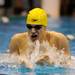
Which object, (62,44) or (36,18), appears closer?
(36,18)

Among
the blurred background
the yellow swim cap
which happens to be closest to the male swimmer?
the yellow swim cap

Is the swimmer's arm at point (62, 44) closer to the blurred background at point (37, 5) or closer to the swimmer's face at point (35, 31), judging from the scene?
the swimmer's face at point (35, 31)

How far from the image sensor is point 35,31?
646 cm

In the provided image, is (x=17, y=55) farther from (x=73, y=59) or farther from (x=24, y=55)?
(x=73, y=59)

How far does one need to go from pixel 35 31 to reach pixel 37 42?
25 cm

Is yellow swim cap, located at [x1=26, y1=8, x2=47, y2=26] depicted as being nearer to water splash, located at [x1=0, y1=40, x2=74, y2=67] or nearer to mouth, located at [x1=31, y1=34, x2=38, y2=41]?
mouth, located at [x1=31, y1=34, x2=38, y2=41]

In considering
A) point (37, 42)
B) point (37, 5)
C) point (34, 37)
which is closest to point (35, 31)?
point (34, 37)

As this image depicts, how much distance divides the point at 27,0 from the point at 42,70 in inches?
614

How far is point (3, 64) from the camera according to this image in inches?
275

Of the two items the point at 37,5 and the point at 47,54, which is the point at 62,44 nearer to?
the point at 47,54

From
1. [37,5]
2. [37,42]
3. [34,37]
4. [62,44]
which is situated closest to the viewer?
[34,37]

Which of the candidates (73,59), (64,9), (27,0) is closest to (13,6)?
(27,0)

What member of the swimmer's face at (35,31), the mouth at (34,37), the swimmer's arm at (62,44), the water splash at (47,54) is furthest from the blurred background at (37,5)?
the mouth at (34,37)

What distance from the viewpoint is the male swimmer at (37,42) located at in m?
6.65
